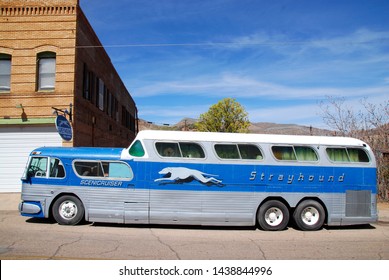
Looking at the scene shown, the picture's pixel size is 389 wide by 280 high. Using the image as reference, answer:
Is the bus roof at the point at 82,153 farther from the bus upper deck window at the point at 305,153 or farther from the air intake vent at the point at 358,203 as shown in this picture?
the air intake vent at the point at 358,203

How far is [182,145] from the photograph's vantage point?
9352 mm

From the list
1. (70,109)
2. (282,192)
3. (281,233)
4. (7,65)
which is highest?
(7,65)

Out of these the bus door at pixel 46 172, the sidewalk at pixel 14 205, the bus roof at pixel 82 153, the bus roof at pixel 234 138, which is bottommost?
the sidewalk at pixel 14 205

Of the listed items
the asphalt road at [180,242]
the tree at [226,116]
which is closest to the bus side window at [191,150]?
the asphalt road at [180,242]

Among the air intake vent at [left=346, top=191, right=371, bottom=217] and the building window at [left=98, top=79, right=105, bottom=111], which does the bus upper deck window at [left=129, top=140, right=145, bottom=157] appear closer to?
the air intake vent at [left=346, top=191, right=371, bottom=217]

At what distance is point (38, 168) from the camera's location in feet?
31.4

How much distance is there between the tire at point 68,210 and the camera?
30.3 feet

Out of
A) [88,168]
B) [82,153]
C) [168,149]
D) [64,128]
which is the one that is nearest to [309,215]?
[168,149]

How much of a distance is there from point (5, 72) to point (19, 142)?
11.2ft

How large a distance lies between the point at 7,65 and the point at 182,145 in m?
11.2

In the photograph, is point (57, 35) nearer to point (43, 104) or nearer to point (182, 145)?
point (43, 104)

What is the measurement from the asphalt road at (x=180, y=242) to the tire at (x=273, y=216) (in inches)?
9.9

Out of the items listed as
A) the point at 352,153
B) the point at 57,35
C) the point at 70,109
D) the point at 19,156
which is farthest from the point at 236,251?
the point at 57,35

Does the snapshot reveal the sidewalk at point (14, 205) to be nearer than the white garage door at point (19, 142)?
Yes
